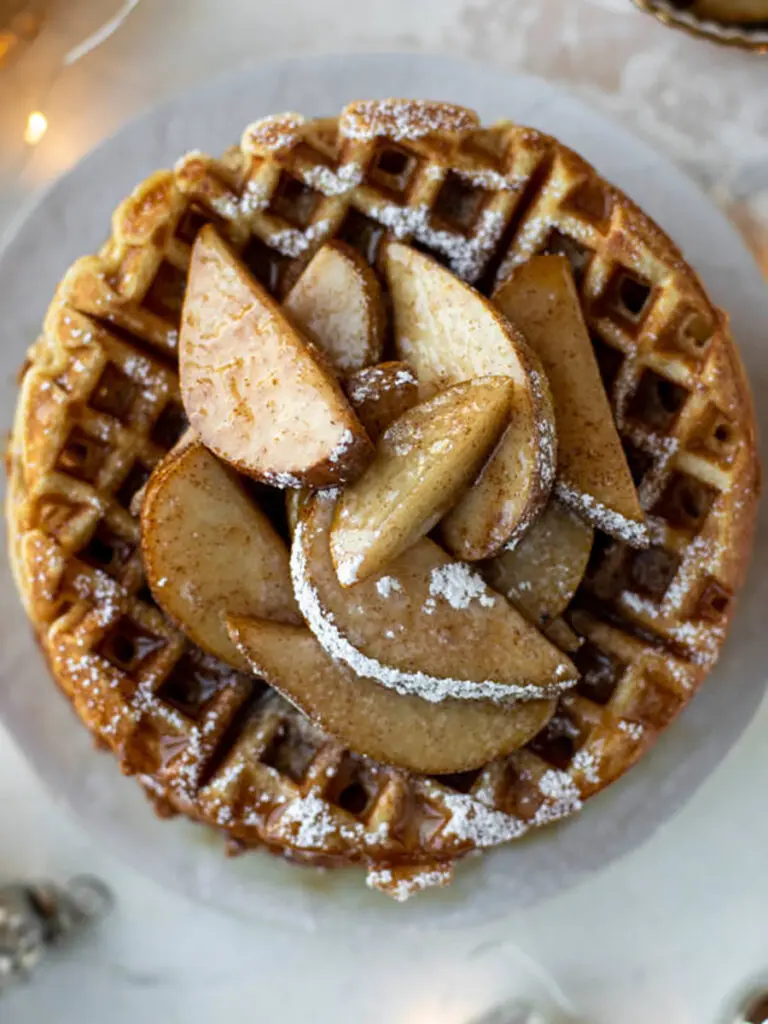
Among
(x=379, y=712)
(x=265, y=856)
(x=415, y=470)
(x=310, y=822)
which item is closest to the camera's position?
(x=415, y=470)

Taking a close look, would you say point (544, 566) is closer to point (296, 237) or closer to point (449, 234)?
point (449, 234)

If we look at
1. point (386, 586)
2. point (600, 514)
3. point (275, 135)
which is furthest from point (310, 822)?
point (275, 135)

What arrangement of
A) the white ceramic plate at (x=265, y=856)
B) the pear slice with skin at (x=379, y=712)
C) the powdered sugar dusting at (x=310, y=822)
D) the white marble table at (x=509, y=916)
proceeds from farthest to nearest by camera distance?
the white marble table at (x=509, y=916) < the white ceramic plate at (x=265, y=856) < the powdered sugar dusting at (x=310, y=822) < the pear slice with skin at (x=379, y=712)

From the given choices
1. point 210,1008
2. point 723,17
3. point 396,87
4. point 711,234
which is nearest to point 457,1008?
point 210,1008

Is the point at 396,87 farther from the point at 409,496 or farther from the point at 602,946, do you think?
the point at 602,946

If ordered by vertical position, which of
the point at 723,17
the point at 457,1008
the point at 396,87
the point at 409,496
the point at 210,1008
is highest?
the point at 723,17

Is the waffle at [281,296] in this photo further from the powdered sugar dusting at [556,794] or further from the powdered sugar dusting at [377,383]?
the powdered sugar dusting at [377,383]

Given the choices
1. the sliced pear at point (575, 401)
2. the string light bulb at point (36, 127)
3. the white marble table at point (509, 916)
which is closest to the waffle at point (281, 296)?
the sliced pear at point (575, 401)
